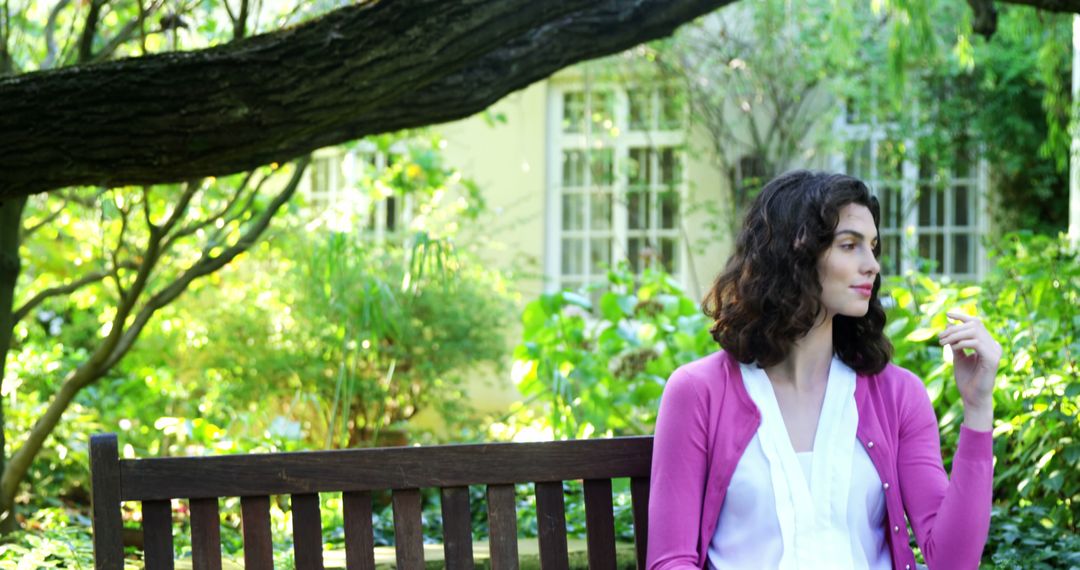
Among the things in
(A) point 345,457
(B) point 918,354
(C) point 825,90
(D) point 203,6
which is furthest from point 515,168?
(A) point 345,457

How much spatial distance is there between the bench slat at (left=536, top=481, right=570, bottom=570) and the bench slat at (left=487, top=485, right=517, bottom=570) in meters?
0.06

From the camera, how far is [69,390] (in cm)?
488

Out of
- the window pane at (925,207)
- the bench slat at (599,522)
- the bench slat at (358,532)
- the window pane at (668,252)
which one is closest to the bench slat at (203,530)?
the bench slat at (358,532)

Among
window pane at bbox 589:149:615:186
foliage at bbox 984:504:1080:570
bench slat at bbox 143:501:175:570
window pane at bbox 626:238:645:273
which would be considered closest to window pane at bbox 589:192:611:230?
window pane at bbox 589:149:615:186

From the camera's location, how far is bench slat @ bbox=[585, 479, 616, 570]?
2662 millimetres

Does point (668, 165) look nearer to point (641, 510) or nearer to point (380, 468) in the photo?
point (641, 510)

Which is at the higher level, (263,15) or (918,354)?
(263,15)

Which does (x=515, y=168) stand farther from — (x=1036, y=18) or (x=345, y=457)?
(x=345, y=457)

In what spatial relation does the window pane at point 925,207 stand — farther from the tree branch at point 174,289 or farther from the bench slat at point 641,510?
the bench slat at point 641,510

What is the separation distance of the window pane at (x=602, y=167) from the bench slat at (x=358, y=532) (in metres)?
9.01

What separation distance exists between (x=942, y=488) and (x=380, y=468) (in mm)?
1035

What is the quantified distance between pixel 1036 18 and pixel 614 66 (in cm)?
617

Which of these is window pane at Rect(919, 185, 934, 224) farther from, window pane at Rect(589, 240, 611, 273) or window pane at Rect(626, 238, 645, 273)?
window pane at Rect(589, 240, 611, 273)

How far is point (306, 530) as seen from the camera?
248 cm
